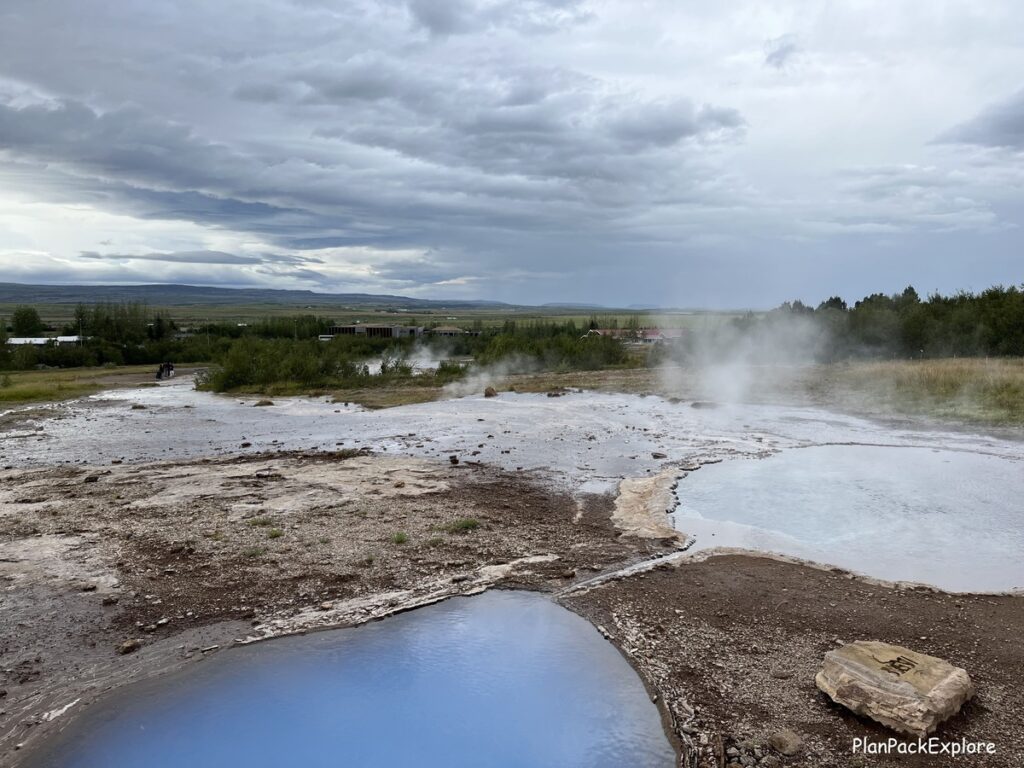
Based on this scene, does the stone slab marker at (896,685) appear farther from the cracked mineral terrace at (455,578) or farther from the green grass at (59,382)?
the green grass at (59,382)

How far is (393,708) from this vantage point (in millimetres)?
5500

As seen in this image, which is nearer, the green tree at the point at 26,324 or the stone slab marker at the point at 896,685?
the stone slab marker at the point at 896,685

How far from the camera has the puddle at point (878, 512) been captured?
833 cm

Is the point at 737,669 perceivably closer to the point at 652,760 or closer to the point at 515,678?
the point at 652,760

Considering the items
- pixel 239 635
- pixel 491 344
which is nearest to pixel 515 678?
pixel 239 635

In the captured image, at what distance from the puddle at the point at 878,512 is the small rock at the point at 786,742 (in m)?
3.61

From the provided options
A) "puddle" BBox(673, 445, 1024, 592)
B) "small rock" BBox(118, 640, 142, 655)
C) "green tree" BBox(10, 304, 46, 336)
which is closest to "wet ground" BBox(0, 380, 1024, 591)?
"puddle" BBox(673, 445, 1024, 592)

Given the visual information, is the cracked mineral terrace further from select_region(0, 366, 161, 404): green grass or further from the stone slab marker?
select_region(0, 366, 161, 404): green grass

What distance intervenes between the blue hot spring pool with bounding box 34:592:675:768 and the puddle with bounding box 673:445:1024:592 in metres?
3.81

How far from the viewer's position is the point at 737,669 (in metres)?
5.77

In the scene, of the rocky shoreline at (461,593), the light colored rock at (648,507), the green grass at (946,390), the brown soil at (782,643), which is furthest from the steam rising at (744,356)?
the brown soil at (782,643)

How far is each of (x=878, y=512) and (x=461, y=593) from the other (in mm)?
6599

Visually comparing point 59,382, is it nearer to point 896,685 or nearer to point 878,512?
point 878,512

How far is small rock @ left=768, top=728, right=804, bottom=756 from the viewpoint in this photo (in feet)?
15.4
